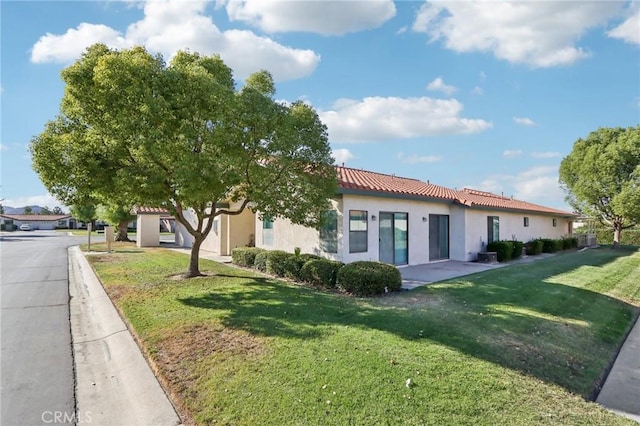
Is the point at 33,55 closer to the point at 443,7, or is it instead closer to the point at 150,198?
the point at 150,198

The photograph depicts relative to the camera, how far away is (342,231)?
42.8ft

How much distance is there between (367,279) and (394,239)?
556cm

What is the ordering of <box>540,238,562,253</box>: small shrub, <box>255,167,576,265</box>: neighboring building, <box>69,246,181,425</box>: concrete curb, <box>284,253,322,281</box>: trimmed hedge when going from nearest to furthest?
<box>69,246,181,425</box>: concrete curb, <box>284,253,322,281</box>: trimmed hedge, <box>255,167,576,265</box>: neighboring building, <box>540,238,562,253</box>: small shrub

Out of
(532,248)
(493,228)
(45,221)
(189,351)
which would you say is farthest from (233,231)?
(45,221)

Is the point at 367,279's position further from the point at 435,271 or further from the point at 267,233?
the point at 267,233

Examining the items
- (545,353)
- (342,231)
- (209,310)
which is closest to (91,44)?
(209,310)

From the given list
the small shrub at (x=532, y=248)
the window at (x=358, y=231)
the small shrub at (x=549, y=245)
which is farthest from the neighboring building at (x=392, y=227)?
the small shrub at (x=549, y=245)

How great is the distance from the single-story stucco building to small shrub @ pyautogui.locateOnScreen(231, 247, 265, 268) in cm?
138

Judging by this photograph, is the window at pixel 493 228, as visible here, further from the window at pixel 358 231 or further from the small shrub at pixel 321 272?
the small shrub at pixel 321 272

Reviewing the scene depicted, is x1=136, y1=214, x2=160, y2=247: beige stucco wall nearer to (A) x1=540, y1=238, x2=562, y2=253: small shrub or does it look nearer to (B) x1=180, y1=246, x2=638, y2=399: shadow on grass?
(B) x1=180, y1=246, x2=638, y2=399: shadow on grass

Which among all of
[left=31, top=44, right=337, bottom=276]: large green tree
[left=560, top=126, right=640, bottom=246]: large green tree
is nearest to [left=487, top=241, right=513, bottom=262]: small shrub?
[left=31, top=44, right=337, bottom=276]: large green tree

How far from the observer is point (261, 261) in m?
14.2

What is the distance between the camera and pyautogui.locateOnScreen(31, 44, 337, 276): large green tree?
915cm

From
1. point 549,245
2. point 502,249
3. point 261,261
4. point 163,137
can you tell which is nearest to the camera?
point 163,137
